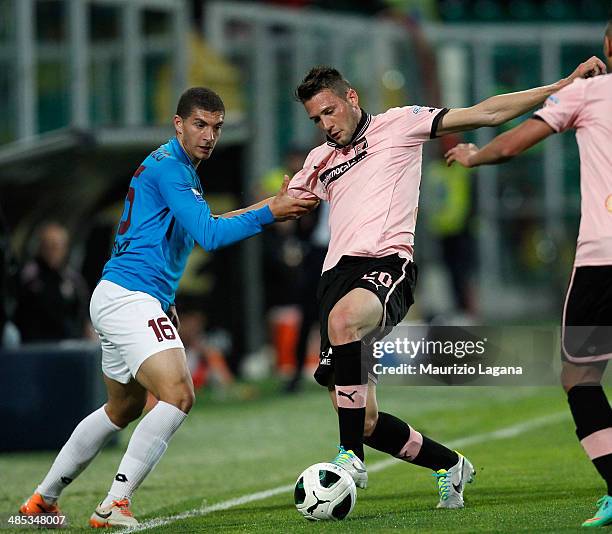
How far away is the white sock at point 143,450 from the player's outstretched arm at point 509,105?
1.93m

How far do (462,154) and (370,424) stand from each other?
1396mm

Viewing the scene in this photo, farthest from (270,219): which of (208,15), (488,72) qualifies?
(488,72)

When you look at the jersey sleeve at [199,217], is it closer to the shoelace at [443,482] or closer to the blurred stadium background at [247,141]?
the shoelace at [443,482]

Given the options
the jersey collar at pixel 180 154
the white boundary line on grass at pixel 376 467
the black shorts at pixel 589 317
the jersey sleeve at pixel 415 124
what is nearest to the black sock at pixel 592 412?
the black shorts at pixel 589 317

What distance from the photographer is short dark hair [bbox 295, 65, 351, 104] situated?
21.3ft

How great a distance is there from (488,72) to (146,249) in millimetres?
17575

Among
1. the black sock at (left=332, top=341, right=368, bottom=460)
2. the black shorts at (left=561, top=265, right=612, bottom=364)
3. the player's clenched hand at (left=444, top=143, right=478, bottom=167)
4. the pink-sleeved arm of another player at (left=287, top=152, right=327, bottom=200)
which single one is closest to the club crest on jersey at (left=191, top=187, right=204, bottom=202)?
the pink-sleeved arm of another player at (left=287, top=152, right=327, bottom=200)

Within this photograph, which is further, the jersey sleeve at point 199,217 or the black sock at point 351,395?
the jersey sleeve at point 199,217

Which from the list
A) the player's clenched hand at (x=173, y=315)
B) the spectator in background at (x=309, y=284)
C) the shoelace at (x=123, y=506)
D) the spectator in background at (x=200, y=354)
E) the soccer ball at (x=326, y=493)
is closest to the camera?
the soccer ball at (x=326, y=493)

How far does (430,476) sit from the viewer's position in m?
8.23

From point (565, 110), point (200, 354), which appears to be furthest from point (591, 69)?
point (200, 354)

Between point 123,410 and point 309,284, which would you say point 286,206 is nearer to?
point 123,410

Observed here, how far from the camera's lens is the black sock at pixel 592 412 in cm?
571

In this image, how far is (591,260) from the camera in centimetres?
567
